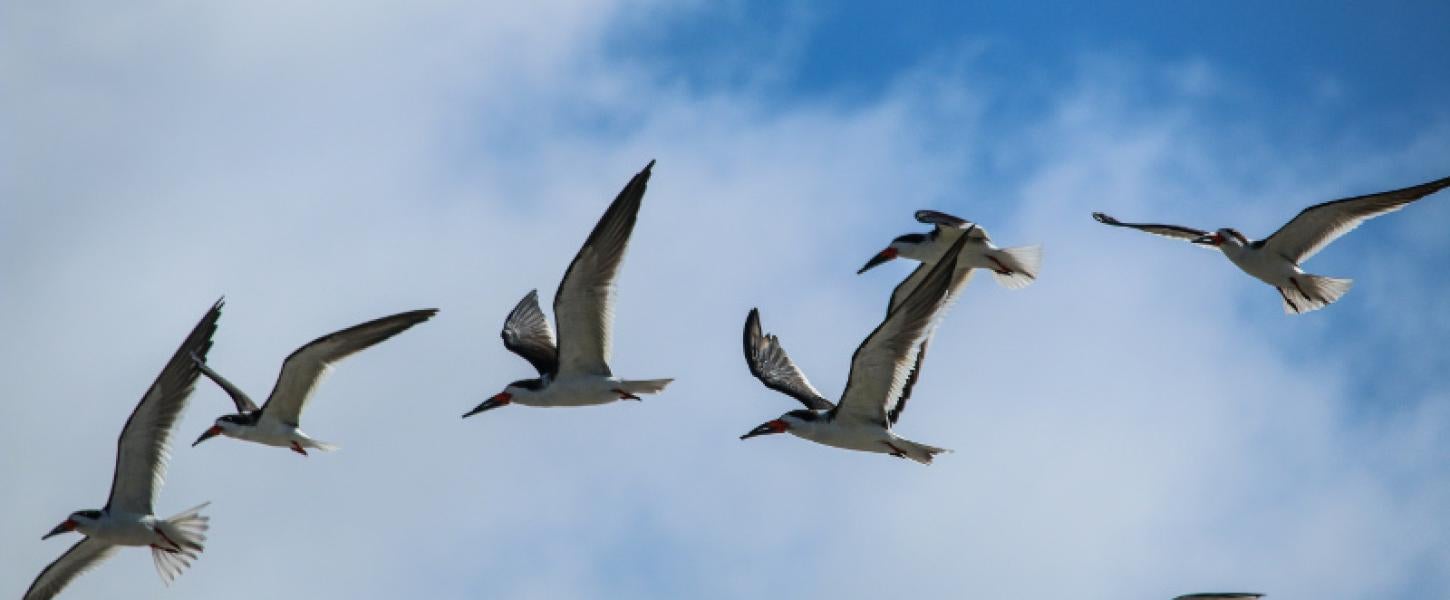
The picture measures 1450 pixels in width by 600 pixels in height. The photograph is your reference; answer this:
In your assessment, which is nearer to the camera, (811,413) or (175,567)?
(811,413)

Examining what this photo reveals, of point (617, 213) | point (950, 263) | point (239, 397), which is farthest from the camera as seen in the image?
point (239, 397)

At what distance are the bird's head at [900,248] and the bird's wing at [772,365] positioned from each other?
4.41 ft

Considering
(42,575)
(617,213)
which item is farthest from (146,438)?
(617,213)

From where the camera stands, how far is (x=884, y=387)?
1895 centimetres

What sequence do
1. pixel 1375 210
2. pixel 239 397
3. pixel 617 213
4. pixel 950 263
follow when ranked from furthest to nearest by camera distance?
pixel 239 397 < pixel 1375 210 < pixel 617 213 < pixel 950 263

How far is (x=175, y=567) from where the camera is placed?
2238 centimetres

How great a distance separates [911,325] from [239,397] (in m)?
8.69

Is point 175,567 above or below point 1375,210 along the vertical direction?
below

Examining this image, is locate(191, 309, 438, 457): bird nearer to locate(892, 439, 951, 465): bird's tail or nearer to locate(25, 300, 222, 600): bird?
locate(25, 300, 222, 600): bird

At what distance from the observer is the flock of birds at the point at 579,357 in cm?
2014

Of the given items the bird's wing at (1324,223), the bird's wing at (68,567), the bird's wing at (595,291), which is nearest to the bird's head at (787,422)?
the bird's wing at (595,291)

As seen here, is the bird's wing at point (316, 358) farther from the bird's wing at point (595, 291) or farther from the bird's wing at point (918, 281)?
the bird's wing at point (918, 281)

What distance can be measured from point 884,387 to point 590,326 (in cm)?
326

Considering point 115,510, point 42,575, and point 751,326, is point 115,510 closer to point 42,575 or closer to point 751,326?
point 42,575
